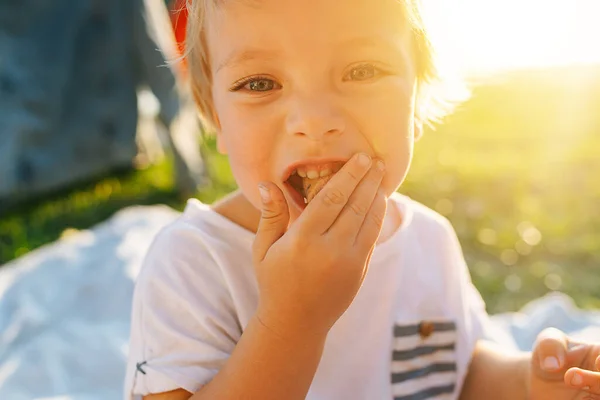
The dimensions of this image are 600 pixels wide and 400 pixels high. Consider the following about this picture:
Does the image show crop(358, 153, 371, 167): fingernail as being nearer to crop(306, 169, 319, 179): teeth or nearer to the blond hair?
crop(306, 169, 319, 179): teeth

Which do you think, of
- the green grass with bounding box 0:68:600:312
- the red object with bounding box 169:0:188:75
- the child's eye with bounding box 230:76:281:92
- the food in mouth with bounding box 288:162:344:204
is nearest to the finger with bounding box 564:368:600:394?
the food in mouth with bounding box 288:162:344:204

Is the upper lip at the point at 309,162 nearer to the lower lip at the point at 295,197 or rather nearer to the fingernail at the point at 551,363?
the lower lip at the point at 295,197

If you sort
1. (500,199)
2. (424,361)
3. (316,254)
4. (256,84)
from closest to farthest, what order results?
(316,254), (256,84), (424,361), (500,199)

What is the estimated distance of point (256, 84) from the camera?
1.14 meters

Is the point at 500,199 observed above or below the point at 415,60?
below

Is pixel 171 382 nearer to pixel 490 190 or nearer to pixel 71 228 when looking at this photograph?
pixel 71 228

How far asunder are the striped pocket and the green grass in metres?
1.12

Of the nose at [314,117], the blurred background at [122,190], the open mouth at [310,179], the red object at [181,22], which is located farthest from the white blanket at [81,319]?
the nose at [314,117]

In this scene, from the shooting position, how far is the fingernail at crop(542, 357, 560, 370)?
4.26ft

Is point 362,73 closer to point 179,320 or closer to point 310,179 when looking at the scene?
point 310,179

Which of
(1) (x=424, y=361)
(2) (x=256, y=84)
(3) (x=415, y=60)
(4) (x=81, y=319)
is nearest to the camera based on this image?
(2) (x=256, y=84)

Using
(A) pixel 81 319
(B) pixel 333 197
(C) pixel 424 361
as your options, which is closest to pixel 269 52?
(B) pixel 333 197

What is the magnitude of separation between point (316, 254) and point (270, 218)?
0.10 meters

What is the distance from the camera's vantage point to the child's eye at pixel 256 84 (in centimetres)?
112
